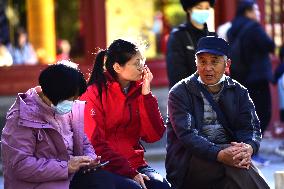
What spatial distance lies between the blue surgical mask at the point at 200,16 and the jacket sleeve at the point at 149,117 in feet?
5.56

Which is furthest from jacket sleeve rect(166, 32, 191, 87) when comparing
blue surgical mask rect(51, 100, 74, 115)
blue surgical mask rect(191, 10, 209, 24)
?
blue surgical mask rect(51, 100, 74, 115)

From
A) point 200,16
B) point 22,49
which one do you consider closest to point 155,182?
point 200,16

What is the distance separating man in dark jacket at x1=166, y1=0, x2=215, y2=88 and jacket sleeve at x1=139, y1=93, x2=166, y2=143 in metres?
1.48

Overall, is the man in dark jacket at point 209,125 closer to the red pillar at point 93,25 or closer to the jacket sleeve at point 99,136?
the jacket sleeve at point 99,136

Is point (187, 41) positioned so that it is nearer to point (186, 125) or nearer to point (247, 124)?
point (247, 124)

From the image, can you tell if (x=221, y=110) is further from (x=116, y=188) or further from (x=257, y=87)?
(x=257, y=87)

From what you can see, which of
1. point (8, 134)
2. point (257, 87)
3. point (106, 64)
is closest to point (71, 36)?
point (257, 87)

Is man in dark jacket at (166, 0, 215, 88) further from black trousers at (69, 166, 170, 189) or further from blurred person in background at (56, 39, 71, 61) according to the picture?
blurred person in background at (56, 39, 71, 61)

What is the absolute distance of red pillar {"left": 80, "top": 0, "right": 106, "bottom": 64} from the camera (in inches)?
460

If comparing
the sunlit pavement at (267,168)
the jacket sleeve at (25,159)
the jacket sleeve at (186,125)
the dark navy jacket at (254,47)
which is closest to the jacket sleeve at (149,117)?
the jacket sleeve at (186,125)

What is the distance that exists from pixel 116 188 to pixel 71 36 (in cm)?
684

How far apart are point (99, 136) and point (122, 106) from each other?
0.88 ft

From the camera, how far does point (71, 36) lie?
40.9 feet

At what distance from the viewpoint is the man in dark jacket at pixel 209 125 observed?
602 cm
